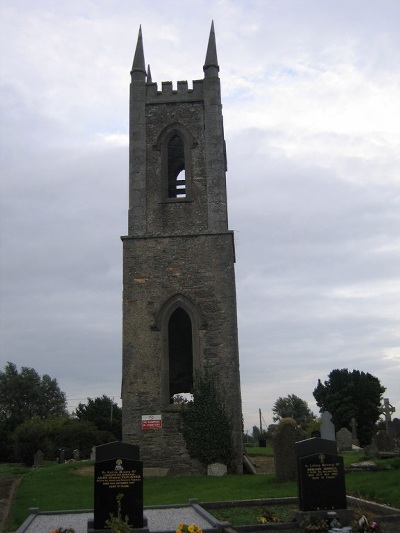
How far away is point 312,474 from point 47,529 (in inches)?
179

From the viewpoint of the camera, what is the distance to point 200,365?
20.2m

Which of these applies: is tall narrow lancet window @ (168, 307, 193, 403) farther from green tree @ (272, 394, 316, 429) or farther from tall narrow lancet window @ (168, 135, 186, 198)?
green tree @ (272, 394, 316, 429)

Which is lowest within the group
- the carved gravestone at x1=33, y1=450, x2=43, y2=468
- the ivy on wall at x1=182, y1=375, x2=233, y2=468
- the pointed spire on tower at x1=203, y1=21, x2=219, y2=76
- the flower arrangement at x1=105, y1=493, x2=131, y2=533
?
the flower arrangement at x1=105, y1=493, x2=131, y2=533

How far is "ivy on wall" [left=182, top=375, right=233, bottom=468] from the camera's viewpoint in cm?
1922

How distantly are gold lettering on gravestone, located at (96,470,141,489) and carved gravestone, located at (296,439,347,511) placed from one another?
2813 mm

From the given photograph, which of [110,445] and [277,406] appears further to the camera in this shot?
[277,406]

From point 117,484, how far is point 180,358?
1404 cm

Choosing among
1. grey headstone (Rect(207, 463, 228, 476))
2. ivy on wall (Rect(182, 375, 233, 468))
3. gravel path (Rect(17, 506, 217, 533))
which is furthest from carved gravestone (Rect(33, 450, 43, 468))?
gravel path (Rect(17, 506, 217, 533))

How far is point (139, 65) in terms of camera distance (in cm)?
2436

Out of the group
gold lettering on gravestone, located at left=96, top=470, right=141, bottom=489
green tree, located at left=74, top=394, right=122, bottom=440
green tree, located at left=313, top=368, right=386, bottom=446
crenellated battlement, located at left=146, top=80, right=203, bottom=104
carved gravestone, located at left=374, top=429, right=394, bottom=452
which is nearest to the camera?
gold lettering on gravestone, located at left=96, top=470, right=141, bottom=489

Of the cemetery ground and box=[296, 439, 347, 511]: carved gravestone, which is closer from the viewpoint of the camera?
box=[296, 439, 347, 511]: carved gravestone

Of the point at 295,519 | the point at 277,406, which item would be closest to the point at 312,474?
the point at 295,519

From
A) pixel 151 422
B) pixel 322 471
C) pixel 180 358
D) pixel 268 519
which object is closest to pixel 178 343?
pixel 180 358

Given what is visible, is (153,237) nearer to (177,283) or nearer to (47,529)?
(177,283)
